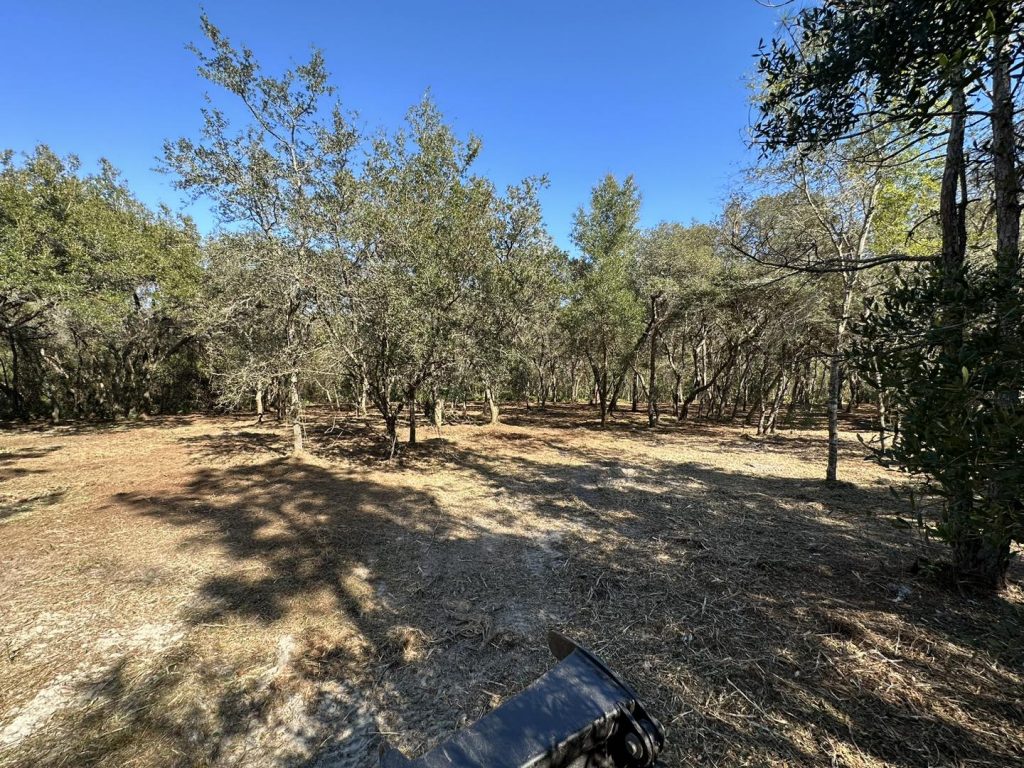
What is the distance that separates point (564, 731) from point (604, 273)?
51.0 feet

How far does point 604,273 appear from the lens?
15336mm

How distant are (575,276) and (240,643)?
53.6 ft

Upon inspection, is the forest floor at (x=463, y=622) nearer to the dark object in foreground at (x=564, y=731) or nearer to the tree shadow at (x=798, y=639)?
the tree shadow at (x=798, y=639)

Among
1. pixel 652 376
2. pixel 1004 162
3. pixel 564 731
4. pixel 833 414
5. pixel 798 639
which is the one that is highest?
pixel 1004 162

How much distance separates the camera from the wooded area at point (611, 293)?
92.6 inches

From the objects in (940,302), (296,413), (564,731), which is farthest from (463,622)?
(296,413)

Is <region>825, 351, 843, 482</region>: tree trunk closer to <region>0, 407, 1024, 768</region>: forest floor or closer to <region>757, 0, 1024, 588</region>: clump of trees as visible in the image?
<region>0, 407, 1024, 768</region>: forest floor

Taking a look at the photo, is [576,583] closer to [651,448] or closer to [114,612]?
[114,612]

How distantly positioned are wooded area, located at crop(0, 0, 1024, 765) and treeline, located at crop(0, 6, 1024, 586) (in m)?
0.04

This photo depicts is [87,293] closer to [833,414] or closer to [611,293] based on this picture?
[611,293]

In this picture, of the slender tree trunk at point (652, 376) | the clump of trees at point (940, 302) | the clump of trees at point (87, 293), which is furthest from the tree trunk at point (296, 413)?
the slender tree trunk at point (652, 376)

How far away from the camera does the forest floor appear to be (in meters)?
2.71

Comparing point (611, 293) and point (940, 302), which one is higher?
point (611, 293)

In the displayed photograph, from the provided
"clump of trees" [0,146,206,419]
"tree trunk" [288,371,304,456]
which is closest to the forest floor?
"tree trunk" [288,371,304,456]
